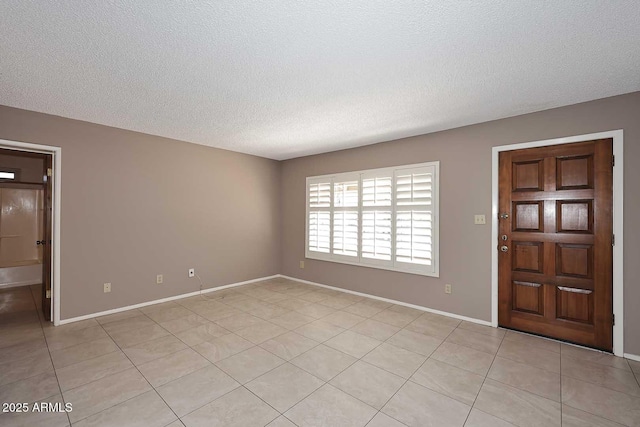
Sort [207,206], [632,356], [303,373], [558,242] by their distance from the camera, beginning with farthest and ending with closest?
1. [207,206]
2. [558,242]
3. [632,356]
4. [303,373]

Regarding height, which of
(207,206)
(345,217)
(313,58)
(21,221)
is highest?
(313,58)

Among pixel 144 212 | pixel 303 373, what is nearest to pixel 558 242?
pixel 303 373

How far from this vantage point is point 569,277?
289 centimetres

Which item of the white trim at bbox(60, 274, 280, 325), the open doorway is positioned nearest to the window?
the white trim at bbox(60, 274, 280, 325)

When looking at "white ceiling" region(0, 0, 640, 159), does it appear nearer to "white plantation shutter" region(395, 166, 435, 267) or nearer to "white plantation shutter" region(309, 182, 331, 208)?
"white plantation shutter" region(395, 166, 435, 267)

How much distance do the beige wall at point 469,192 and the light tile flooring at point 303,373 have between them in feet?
1.35

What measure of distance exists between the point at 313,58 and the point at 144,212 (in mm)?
3319

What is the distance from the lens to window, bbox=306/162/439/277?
3.79 m

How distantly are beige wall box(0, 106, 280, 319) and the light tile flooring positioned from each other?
63cm

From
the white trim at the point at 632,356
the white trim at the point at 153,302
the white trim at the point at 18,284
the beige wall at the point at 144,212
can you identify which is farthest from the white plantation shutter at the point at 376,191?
the white trim at the point at 18,284

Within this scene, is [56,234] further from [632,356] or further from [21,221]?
[632,356]

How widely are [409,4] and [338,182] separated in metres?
3.38

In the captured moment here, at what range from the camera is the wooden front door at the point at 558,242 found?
271cm

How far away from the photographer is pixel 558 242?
2.95m
